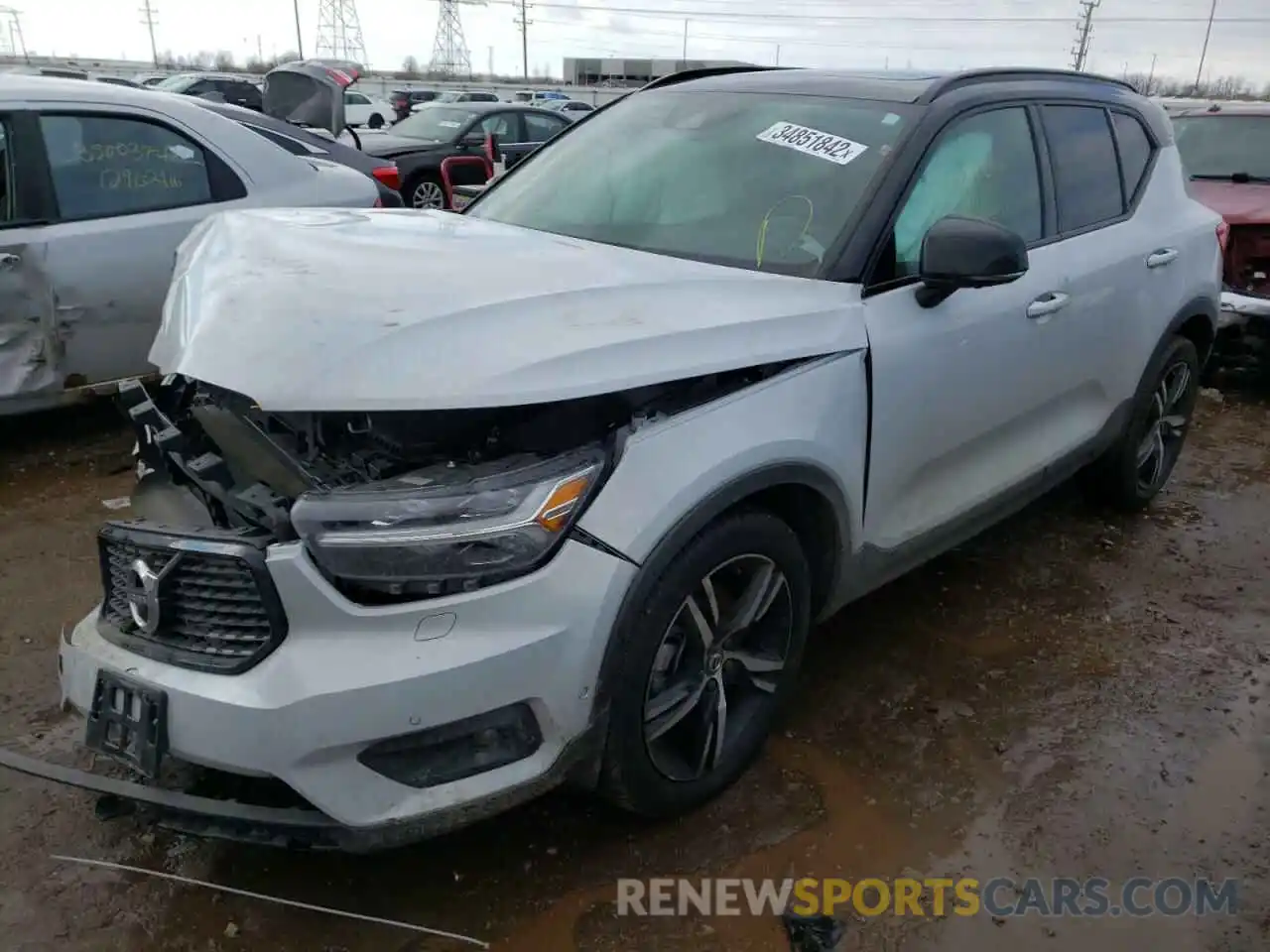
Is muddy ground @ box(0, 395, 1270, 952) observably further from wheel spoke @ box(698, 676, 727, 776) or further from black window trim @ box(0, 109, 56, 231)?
black window trim @ box(0, 109, 56, 231)

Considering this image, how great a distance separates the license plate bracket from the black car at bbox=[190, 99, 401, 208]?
13.0ft

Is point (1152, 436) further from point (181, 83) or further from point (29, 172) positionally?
point (181, 83)

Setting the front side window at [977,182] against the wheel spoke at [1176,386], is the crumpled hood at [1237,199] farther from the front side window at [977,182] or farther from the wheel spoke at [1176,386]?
the front side window at [977,182]

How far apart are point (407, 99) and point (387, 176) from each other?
3288cm

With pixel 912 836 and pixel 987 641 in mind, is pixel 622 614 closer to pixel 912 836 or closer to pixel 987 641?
pixel 912 836

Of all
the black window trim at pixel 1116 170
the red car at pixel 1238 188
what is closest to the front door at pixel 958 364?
the black window trim at pixel 1116 170

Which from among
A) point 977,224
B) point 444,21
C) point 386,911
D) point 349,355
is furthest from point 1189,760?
point 444,21

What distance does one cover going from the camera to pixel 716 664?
2432mm

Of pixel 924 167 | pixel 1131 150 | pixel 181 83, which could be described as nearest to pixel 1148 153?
pixel 1131 150

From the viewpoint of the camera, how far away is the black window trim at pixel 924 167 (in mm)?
2697

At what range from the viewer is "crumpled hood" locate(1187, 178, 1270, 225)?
6633 mm

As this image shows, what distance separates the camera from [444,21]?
3317 inches

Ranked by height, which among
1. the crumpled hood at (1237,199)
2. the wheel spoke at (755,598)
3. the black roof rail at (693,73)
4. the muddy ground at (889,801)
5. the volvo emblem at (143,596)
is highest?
the black roof rail at (693,73)

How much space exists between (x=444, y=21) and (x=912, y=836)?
91711 mm
